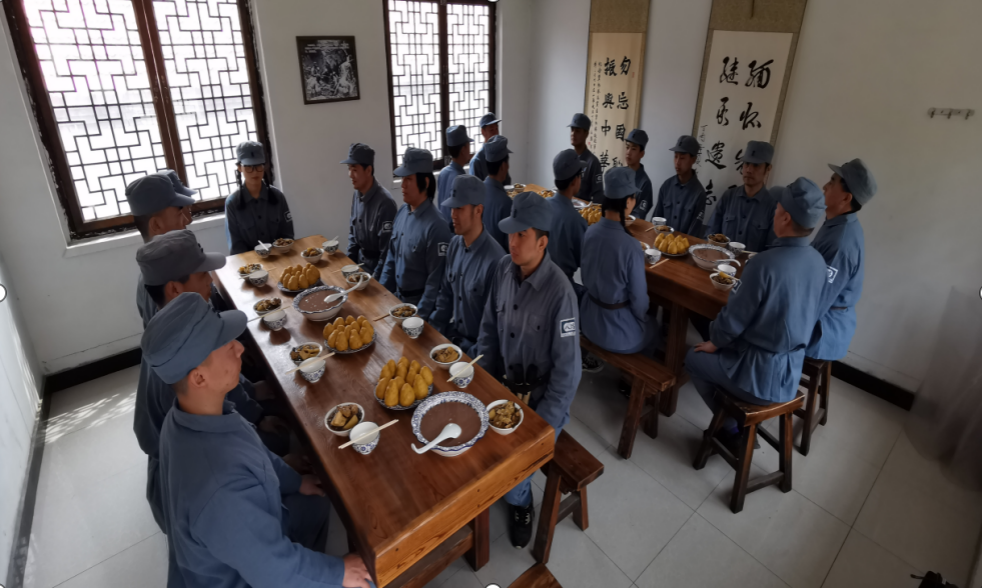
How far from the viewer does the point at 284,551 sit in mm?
1646

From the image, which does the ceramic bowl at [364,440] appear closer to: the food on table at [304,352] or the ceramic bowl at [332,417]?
the ceramic bowl at [332,417]

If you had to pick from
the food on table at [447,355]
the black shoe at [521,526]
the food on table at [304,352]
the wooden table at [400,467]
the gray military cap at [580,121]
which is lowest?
the black shoe at [521,526]

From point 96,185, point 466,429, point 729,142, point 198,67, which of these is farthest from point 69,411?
point 729,142

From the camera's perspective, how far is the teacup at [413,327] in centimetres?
276

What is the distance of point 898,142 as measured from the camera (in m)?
3.74

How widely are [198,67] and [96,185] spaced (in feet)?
4.47

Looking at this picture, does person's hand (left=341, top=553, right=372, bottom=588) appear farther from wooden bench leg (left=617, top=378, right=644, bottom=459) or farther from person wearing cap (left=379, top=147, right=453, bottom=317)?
wooden bench leg (left=617, top=378, right=644, bottom=459)

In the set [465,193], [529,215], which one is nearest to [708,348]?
[529,215]

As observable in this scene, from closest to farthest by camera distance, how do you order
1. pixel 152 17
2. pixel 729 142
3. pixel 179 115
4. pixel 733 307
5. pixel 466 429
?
pixel 466 429 < pixel 733 307 < pixel 152 17 < pixel 179 115 < pixel 729 142

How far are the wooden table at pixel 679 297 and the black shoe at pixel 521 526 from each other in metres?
1.56

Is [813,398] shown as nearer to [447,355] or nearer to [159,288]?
[447,355]

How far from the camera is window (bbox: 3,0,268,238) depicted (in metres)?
3.87

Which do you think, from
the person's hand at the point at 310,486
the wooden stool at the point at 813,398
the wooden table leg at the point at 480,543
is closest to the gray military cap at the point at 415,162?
the person's hand at the point at 310,486

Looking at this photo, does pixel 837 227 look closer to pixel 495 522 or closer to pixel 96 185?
pixel 495 522
